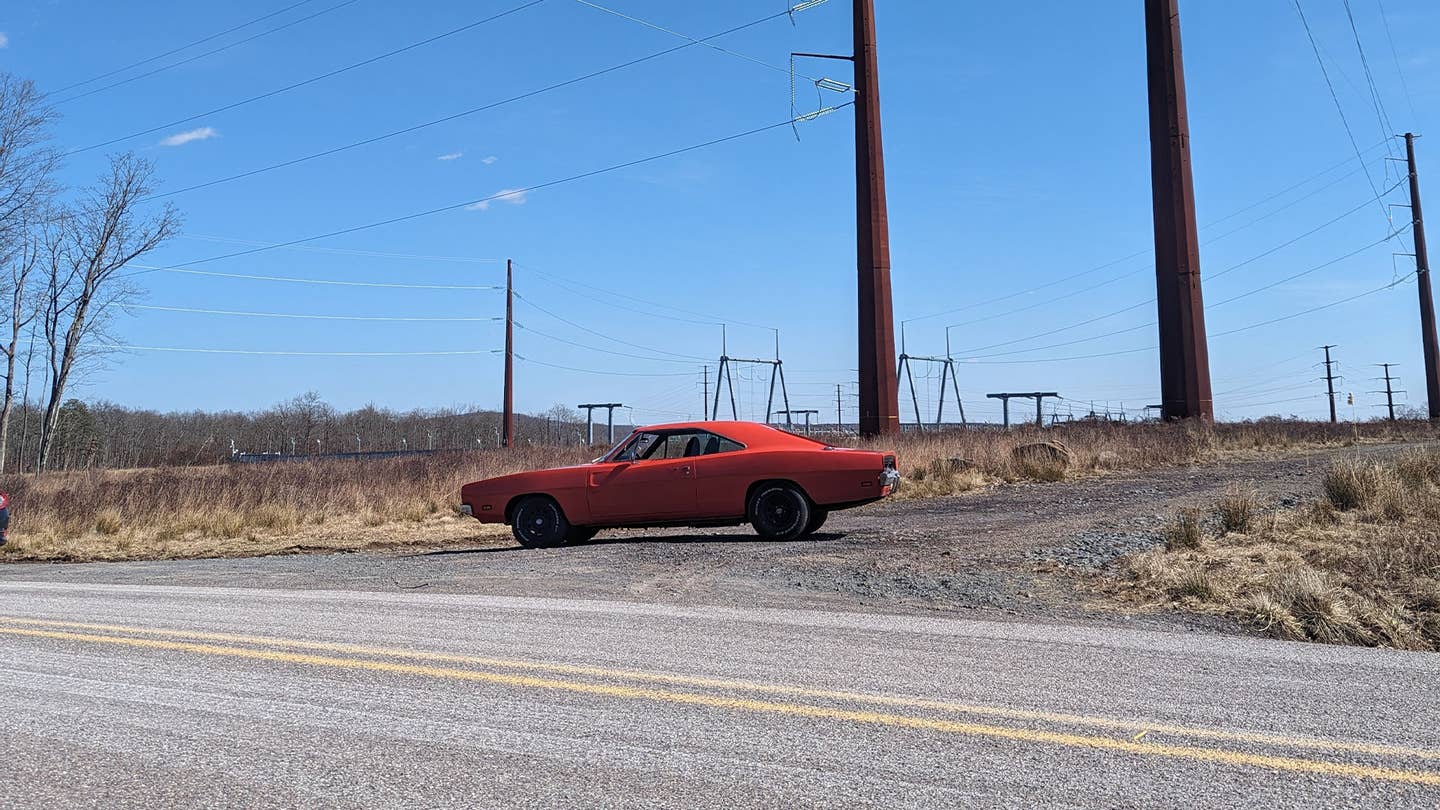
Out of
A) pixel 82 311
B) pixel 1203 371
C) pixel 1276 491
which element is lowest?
pixel 1276 491

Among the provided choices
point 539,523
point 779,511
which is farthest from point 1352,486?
point 539,523

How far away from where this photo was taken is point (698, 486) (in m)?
12.6

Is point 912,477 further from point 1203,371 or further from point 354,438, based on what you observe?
point 354,438

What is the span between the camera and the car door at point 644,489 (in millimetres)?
12680

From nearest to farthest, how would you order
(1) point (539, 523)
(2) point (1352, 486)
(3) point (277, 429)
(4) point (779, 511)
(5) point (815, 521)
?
(2) point (1352, 486)
(4) point (779, 511)
(5) point (815, 521)
(1) point (539, 523)
(3) point (277, 429)

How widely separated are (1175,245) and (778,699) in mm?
25697

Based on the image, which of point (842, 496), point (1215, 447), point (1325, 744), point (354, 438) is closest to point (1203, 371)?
point (1215, 447)

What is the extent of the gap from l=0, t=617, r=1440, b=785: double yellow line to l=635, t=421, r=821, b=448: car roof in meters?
6.88

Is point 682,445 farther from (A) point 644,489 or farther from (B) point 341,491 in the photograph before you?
(B) point 341,491

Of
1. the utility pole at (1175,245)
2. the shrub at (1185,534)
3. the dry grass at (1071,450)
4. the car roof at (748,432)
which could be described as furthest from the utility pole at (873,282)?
the shrub at (1185,534)

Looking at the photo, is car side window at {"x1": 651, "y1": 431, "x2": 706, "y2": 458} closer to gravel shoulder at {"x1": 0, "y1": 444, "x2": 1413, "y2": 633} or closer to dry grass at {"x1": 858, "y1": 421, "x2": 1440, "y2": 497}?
gravel shoulder at {"x1": 0, "y1": 444, "x2": 1413, "y2": 633}

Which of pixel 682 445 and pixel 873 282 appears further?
pixel 873 282

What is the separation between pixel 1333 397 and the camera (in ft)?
197

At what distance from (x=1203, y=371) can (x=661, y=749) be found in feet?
85.9
